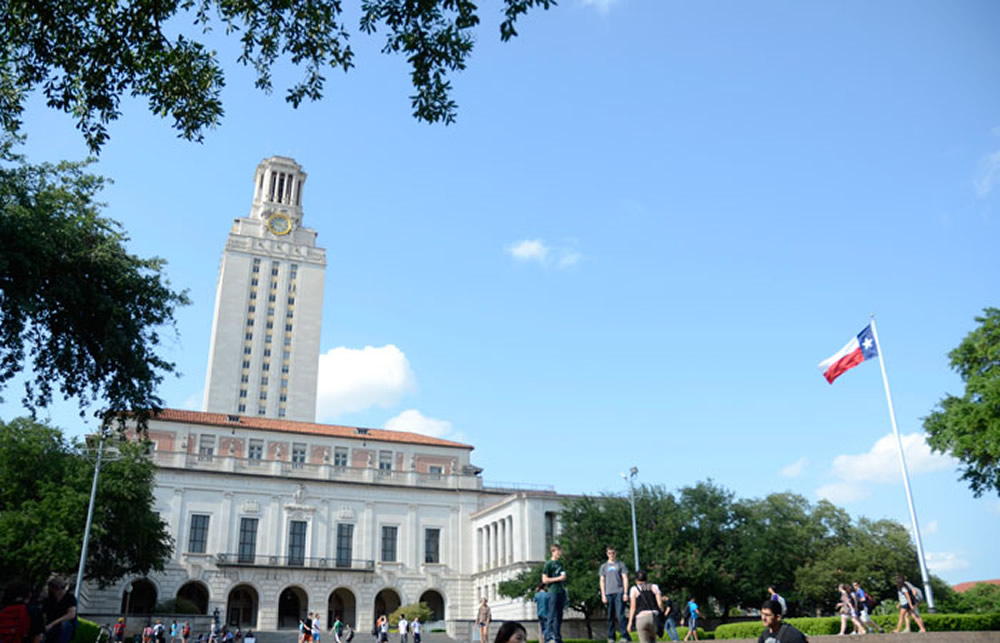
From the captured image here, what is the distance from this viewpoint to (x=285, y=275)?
107688 mm

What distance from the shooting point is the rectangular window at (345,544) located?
65312mm

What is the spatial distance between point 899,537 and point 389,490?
41.3m

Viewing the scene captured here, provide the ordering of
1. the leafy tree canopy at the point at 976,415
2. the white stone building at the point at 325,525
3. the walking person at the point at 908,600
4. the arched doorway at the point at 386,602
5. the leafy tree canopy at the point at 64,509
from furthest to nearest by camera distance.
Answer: the arched doorway at the point at 386,602, the white stone building at the point at 325,525, the leafy tree canopy at the point at 64,509, the leafy tree canopy at the point at 976,415, the walking person at the point at 908,600

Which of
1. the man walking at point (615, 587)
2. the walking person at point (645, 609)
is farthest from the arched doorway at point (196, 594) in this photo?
the walking person at point (645, 609)

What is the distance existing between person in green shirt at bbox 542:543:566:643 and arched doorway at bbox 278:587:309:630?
5508 cm

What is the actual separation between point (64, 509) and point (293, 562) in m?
26.4

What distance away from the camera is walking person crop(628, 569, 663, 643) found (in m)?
13.0

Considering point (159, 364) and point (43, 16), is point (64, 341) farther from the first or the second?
point (43, 16)

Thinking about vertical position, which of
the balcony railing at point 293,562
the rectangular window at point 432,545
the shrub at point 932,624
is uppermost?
the rectangular window at point 432,545

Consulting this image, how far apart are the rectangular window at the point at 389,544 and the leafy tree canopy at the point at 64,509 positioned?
A: 22.9 meters

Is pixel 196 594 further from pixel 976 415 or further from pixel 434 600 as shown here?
pixel 976 415

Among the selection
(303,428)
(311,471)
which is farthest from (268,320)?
(311,471)

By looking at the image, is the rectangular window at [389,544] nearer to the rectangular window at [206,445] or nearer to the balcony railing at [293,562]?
the balcony railing at [293,562]

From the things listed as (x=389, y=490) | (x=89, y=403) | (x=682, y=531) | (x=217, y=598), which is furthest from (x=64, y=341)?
(x=389, y=490)
